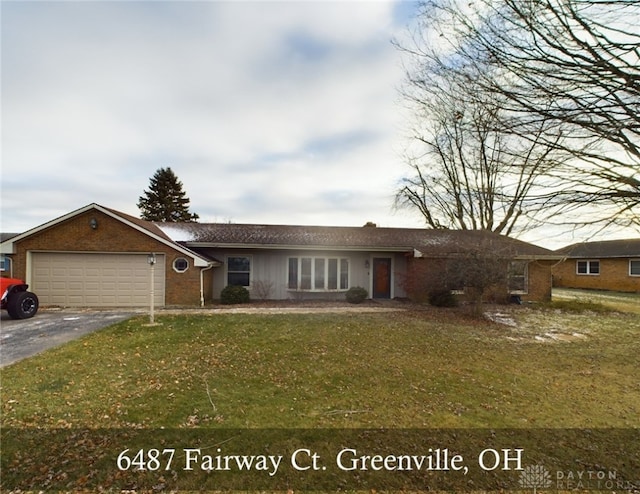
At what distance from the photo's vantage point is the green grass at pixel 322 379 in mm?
3959

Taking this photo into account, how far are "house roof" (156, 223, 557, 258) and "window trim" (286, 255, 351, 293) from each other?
906 millimetres

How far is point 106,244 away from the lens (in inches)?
470

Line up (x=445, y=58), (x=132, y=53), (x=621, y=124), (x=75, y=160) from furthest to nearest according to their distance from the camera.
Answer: (x=75, y=160) < (x=132, y=53) < (x=445, y=58) < (x=621, y=124)

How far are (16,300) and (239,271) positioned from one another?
7743 mm

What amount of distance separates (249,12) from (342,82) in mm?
3580

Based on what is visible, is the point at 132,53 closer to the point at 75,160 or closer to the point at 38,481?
the point at 75,160

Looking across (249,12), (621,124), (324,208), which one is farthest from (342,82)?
(324,208)

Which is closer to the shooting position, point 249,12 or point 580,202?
point 580,202

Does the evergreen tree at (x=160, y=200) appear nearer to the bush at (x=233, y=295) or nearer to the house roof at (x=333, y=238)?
the house roof at (x=333, y=238)

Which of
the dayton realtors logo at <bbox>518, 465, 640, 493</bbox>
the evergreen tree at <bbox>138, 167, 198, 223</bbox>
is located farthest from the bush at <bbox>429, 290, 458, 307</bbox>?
the evergreen tree at <bbox>138, 167, 198, 223</bbox>

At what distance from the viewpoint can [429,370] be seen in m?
5.72

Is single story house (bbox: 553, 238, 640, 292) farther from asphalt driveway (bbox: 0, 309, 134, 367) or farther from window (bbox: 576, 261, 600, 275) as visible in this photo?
asphalt driveway (bbox: 0, 309, 134, 367)

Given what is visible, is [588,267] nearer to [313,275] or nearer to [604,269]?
[604,269]

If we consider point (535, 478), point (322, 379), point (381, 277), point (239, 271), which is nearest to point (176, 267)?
point (239, 271)
